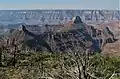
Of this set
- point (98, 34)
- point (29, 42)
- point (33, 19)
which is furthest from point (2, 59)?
point (33, 19)

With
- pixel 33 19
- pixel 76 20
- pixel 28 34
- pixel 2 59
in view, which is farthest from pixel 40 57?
pixel 33 19

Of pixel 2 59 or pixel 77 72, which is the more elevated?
pixel 77 72

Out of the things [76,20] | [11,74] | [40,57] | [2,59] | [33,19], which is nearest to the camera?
[11,74]

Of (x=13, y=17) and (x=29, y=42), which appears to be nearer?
(x=29, y=42)

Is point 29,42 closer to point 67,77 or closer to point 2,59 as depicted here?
point 2,59

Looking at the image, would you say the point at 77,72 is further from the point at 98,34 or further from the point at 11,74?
the point at 98,34

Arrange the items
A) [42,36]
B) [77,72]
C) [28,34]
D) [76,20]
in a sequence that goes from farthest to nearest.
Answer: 1. [76,20]
2. [42,36]
3. [28,34]
4. [77,72]
